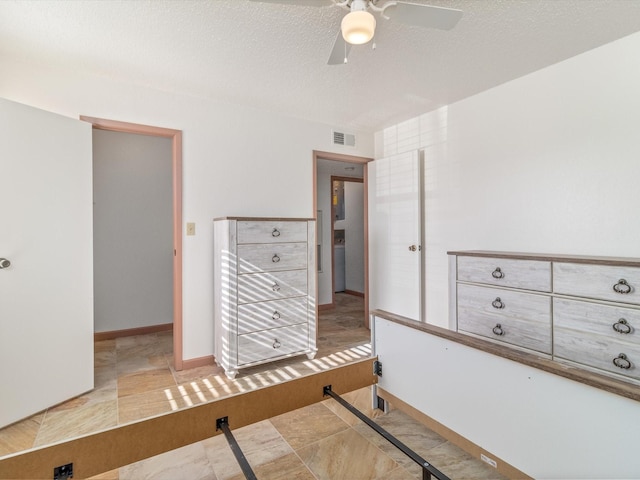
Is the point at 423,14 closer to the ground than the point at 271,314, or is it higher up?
higher up

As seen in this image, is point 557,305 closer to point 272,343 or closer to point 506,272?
point 506,272

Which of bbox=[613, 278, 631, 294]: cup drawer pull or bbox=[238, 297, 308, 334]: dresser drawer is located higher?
bbox=[613, 278, 631, 294]: cup drawer pull

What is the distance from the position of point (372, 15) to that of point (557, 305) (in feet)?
6.42

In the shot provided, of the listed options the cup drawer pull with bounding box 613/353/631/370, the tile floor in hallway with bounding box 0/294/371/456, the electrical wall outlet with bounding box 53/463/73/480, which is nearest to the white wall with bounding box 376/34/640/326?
the cup drawer pull with bounding box 613/353/631/370

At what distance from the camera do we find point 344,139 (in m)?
3.87

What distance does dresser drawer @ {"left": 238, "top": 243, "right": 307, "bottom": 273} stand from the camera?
2.75 metres

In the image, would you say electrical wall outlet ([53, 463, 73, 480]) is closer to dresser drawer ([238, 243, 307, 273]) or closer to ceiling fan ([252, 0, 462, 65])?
dresser drawer ([238, 243, 307, 273])

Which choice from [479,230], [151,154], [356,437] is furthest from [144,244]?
[479,230]

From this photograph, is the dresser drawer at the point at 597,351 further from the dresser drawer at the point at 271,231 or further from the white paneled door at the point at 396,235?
the dresser drawer at the point at 271,231

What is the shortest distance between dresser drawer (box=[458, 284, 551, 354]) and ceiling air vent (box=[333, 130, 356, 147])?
216 centimetres

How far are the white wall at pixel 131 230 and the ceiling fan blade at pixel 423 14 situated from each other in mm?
3203

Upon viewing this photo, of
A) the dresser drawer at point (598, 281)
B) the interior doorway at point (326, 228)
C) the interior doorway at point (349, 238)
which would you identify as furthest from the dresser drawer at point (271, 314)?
the interior doorway at point (349, 238)

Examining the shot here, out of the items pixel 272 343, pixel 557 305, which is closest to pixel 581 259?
pixel 557 305

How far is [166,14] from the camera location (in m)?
1.83
